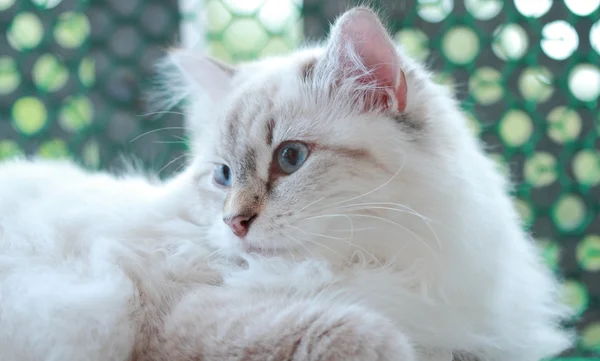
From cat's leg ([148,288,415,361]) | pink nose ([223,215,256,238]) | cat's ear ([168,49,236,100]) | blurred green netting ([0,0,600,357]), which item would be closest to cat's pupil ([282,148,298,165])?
pink nose ([223,215,256,238])

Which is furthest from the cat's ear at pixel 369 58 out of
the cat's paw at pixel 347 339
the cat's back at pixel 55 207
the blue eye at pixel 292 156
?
the cat's back at pixel 55 207

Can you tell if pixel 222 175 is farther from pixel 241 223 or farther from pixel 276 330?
pixel 276 330

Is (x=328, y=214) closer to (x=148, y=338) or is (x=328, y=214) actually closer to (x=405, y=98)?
(x=405, y=98)

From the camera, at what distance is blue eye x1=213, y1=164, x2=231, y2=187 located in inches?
53.8

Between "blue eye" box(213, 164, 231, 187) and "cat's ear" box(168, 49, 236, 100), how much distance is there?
0.24 m

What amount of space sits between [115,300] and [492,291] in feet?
2.64

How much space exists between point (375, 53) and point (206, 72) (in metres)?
0.55

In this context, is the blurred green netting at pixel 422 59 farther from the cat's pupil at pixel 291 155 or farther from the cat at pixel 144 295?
the cat's pupil at pixel 291 155

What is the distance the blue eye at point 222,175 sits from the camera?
1.37m

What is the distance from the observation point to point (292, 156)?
1.21m

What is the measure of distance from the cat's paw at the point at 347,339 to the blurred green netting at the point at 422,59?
1.04m

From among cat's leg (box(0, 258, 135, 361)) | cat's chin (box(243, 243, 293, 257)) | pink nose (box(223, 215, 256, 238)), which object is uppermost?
pink nose (box(223, 215, 256, 238))

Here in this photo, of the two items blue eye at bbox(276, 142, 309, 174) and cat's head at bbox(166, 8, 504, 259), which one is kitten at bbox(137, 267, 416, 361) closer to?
cat's head at bbox(166, 8, 504, 259)

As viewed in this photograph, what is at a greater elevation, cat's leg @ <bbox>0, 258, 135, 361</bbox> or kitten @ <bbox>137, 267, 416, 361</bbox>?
kitten @ <bbox>137, 267, 416, 361</bbox>
